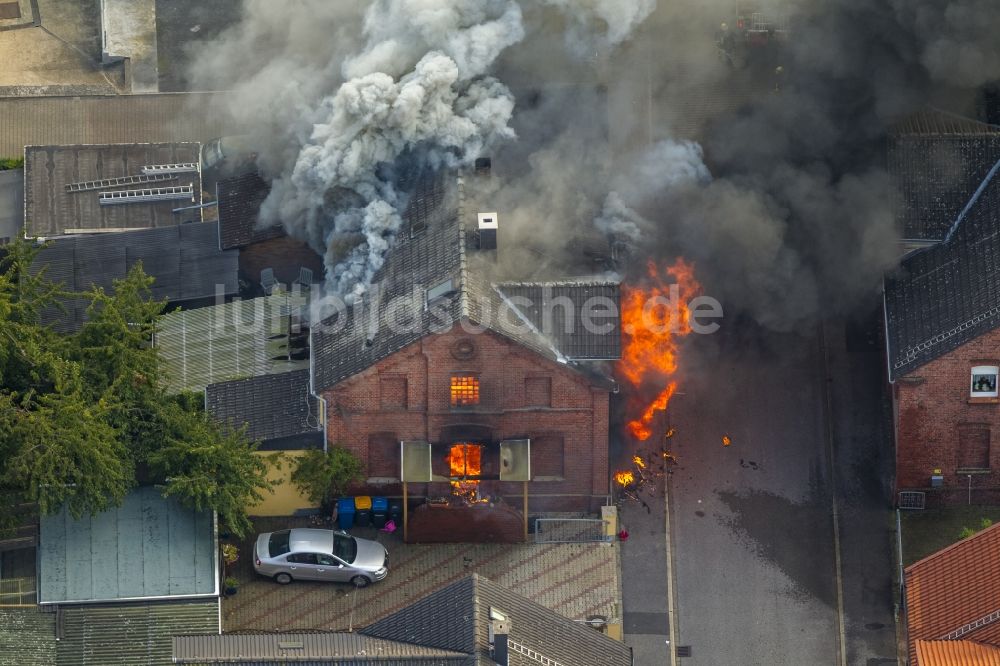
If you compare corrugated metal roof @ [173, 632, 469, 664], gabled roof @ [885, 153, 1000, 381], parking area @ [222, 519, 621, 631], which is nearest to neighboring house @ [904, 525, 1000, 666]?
gabled roof @ [885, 153, 1000, 381]

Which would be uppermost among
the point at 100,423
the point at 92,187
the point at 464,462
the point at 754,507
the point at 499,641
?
the point at 92,187

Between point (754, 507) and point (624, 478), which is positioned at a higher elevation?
point (624, 478)

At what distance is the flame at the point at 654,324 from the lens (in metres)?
68.4

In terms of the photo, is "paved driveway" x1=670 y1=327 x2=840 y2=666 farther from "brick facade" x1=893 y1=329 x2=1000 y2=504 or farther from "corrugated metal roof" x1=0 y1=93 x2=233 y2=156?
"corrugated metal roof" x1=0 y1=93 x2=233 y2=156

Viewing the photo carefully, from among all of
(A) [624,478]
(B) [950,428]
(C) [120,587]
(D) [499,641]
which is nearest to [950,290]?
(B) [950,428]

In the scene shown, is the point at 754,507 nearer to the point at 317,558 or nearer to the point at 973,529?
the point at 973,529

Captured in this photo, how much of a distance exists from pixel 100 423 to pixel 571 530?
53.9ft

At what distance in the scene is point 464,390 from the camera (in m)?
66.1

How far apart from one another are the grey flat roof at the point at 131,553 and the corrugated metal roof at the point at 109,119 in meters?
17.9

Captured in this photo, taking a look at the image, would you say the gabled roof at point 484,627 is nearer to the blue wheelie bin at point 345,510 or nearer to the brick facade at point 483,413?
the brick facade at point 483,413

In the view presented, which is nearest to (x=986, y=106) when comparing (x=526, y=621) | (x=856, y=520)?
(x=856, y=520)

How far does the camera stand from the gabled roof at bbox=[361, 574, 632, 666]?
2256 inches

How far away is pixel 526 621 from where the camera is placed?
58844 millimetres

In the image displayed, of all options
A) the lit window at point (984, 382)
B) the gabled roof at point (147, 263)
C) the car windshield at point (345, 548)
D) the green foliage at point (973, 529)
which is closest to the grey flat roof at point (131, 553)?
the car windshield at point (345, 548)
